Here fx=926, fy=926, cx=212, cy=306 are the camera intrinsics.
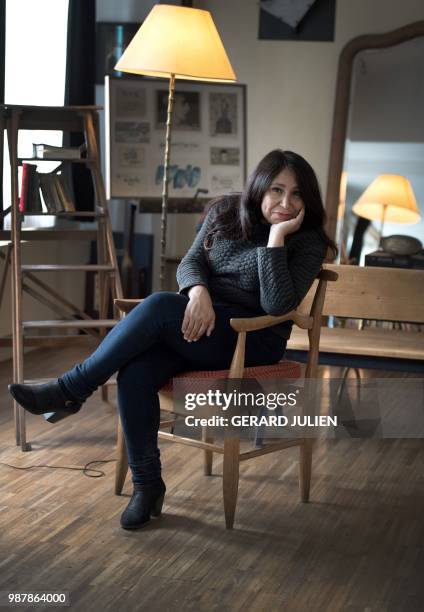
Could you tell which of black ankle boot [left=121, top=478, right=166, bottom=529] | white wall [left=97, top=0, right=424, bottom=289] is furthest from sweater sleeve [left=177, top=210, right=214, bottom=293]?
white wall [left=97, top=0, right=424, bottom=289]

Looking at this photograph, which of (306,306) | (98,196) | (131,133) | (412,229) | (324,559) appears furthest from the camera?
(412,229)

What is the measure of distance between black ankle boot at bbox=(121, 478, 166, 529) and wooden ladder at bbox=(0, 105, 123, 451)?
2.79 feet

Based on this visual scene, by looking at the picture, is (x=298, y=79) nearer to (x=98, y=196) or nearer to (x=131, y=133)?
(x=131, y=133)

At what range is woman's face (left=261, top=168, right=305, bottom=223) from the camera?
2871mm

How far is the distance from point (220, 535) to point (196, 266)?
82cm

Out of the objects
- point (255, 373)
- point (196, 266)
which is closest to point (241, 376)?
point (255, 373)

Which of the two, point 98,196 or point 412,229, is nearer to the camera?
point 98,196

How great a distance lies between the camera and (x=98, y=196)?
3.94 meters

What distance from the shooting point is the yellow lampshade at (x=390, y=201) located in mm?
5539

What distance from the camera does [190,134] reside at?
16.5ft

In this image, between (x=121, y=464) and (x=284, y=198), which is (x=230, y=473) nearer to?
(x=121, y=464)

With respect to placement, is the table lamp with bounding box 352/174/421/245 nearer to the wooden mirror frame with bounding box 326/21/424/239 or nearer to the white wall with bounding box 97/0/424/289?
the wooden mirror frame with bounding box 326/21/424/239

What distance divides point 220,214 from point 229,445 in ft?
2.51

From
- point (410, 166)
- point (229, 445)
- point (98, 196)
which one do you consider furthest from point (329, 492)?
point (410, 166)
